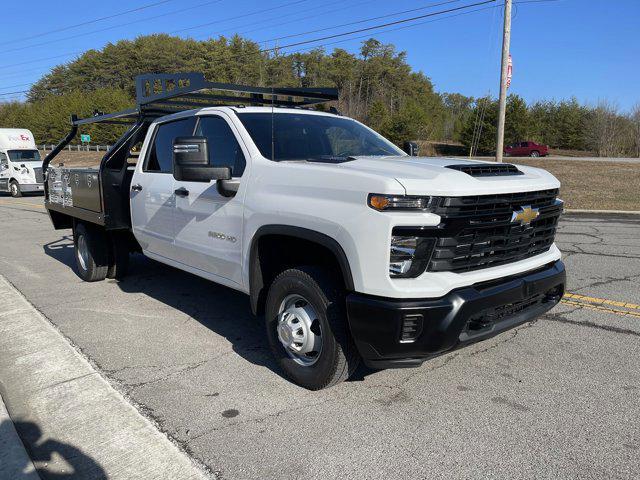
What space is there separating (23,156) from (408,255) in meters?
26.0

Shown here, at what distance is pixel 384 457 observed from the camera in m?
2.79

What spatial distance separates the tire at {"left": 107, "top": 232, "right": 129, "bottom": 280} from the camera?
6652 mm

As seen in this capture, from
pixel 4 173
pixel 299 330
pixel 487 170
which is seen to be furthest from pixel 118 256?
pixel 4 173

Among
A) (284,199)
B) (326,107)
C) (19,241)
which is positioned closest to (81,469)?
(284,199)

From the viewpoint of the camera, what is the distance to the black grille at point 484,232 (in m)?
2.94

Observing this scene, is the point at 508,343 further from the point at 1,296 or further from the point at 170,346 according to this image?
the point at 1,296

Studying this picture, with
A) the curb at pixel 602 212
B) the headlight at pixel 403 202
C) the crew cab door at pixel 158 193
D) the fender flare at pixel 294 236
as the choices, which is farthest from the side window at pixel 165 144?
Result: the curb at pixel 602 212

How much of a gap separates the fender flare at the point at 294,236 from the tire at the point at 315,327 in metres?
0.19

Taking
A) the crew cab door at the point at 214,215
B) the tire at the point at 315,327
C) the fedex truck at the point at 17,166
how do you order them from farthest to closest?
→ the fedex truck at the point at 17,166, the crew cab door at the point at 214,215, the tire at the point at 315,327

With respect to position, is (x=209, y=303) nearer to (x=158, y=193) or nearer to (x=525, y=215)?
(x=158, y=193)

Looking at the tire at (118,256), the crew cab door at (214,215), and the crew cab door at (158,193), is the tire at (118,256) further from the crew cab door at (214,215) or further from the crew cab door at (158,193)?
the crew cab door at (214,215)

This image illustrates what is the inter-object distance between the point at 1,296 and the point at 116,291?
132 cm

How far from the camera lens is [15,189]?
23516 millimetres

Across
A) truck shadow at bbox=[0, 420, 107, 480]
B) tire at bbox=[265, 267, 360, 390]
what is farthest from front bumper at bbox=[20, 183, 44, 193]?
tire at bbox=[265, 267, 360, 390]
